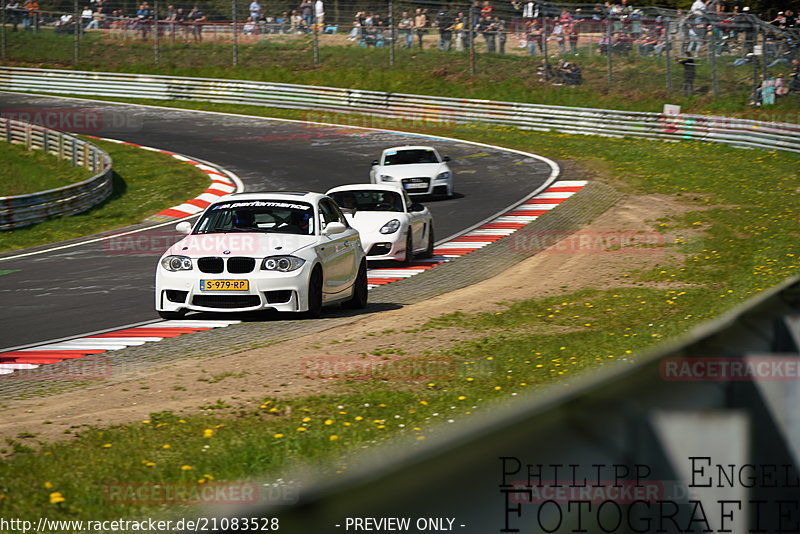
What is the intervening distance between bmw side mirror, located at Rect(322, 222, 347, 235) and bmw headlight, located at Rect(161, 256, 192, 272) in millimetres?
1698

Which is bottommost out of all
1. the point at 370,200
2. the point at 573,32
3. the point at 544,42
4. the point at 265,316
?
the point at 265,316

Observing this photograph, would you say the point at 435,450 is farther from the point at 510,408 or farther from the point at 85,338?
the point at 85,338

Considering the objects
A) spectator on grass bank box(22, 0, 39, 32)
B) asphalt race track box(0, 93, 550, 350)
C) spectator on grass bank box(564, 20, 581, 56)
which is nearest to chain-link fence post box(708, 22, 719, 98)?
spectator on grass bank box(564, 20, 581, 56)

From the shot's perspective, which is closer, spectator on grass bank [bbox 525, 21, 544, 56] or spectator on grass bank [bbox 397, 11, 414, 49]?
spectator on grass bank [bbox 525, 21, 544, 56]

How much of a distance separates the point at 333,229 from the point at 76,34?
39.4m

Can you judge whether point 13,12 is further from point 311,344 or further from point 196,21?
point 311,344

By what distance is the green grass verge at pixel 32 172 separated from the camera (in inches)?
1192

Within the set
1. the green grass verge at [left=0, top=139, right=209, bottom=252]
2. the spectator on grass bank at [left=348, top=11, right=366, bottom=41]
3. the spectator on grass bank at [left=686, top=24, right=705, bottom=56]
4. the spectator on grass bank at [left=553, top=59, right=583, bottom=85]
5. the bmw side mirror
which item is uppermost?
the spectator on grass bank at [left=348, top=11, right=366, bottom=41]

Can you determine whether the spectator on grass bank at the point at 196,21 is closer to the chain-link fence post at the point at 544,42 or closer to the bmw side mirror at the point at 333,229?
the chain-link fence post at the point at 544,42

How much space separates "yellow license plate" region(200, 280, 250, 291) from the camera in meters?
12.4

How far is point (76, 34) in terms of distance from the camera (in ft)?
160

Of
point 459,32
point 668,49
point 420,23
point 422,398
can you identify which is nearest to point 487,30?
point 459,32

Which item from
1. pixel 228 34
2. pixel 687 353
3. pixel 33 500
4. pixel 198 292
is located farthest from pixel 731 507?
pixel 228 34

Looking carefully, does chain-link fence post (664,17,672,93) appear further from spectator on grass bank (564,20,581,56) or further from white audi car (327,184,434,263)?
white audi car (327,184,434,263)
